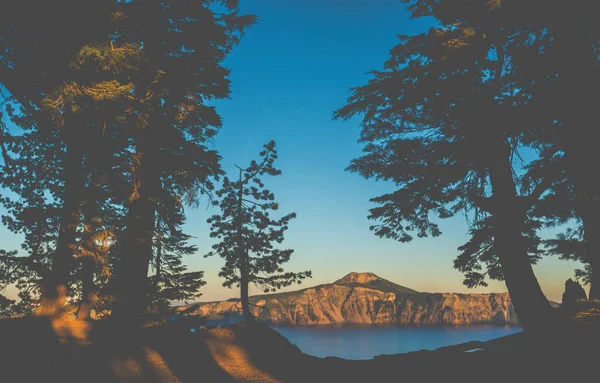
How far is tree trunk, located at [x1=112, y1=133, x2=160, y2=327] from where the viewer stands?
10742mm

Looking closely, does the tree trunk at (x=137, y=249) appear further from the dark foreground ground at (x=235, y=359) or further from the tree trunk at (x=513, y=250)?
the tree trunk at (x=513, y=250)

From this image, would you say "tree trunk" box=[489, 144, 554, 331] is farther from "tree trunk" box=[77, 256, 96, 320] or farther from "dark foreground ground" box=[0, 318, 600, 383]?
"tree trunk" box=[77, 256, 96, 320]

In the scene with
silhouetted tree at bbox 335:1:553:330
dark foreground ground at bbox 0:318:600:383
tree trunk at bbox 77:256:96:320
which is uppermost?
silhouetted tree at bbox 335:1:553:330

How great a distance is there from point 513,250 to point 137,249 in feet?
39.4

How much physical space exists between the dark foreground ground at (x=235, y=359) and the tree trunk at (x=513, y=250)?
257 cm

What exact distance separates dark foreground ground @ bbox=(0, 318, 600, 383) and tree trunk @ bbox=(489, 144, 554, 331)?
257 centimetres

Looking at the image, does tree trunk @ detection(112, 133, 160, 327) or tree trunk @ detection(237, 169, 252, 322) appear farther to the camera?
tree trunk @ detection(237, 169, 252, 322)

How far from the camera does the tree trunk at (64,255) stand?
9.40 m

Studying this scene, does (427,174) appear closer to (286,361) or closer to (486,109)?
(486,109)

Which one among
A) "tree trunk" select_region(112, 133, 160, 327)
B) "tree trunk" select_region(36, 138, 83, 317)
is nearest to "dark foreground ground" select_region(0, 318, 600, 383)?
"tree trunk" select_region(36, 138, 83, 317)

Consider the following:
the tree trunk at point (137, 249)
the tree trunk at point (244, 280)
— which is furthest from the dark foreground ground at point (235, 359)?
the tree trunk at point (244, 280)

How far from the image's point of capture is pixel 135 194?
33.1 feet

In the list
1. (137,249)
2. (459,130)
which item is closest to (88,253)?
(137,249)

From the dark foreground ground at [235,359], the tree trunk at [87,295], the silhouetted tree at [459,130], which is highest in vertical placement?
the silhouetted tree at [459,130]
